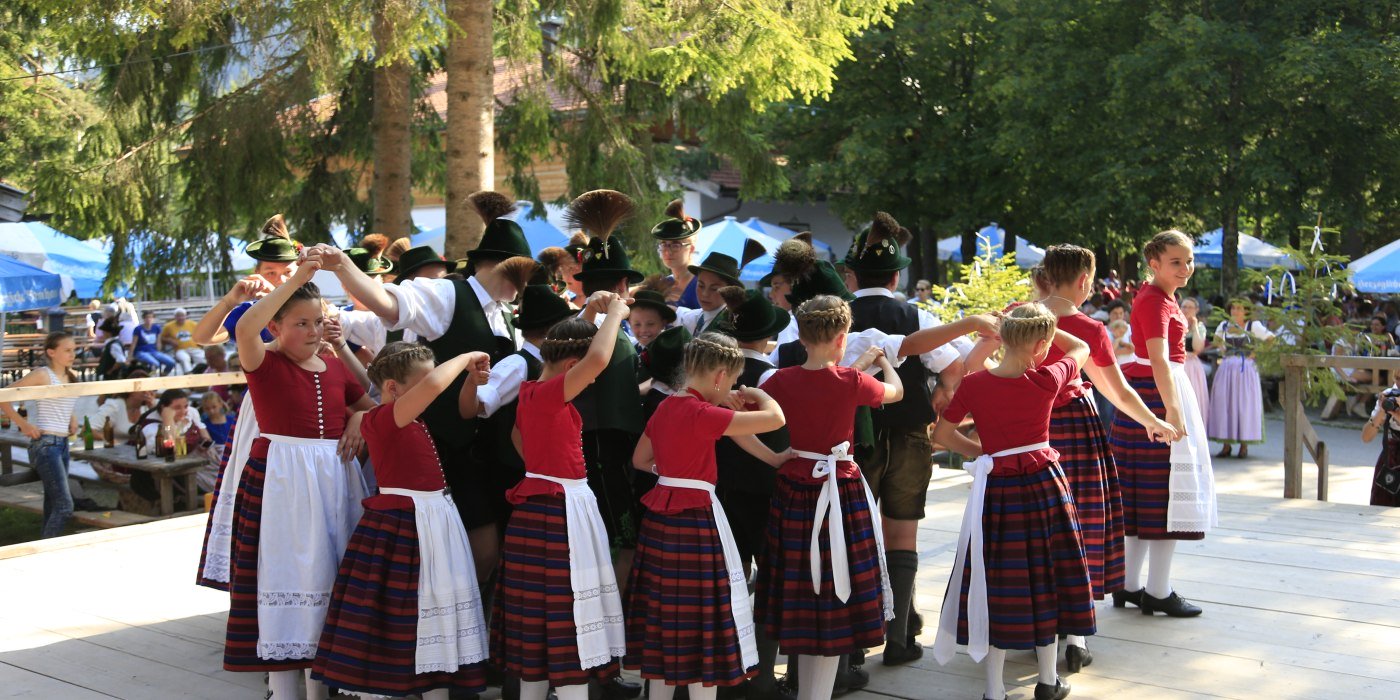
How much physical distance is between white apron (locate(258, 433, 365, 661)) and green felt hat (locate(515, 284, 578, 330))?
0.81 metres

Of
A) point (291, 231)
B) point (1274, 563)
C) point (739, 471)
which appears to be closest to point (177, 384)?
point (291, 231)

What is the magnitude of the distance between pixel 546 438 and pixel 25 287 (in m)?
10.9

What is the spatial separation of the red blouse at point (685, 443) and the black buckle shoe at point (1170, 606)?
234 cm

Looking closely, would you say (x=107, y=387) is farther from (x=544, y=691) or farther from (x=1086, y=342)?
(x=1086, y=342)

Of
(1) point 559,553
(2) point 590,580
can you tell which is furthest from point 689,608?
(1) point 559,553

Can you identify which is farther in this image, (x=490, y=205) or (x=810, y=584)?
(x=490, y=205)

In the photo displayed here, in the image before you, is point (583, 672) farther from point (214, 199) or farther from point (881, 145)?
point (881, 145)

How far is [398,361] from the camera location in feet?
12.2

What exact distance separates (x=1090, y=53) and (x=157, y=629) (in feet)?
55.7

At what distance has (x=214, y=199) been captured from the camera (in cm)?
982

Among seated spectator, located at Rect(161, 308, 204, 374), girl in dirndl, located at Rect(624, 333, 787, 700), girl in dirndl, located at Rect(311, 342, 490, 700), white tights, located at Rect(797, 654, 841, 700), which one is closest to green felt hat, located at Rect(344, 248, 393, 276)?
girl in dirndl, located at Rect(311, 342, 490, 700)

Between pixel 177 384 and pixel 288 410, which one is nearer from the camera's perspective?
pixel 288 410

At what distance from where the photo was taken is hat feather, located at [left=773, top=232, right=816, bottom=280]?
467cm

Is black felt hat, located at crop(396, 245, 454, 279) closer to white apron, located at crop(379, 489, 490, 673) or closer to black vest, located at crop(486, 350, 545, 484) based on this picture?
black vest, located at crop(486, 350, 545, 484)
